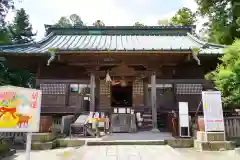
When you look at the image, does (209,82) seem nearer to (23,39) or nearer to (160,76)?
(160,76)

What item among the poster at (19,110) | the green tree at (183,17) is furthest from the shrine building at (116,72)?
the green tree at (183,17)

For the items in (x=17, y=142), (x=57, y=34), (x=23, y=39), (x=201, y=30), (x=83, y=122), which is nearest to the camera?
(x=17, y=142)

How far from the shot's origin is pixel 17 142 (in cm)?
780

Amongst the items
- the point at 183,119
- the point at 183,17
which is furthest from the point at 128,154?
the point at 183,17

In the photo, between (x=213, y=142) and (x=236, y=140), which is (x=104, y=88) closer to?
(x=213, y=142)

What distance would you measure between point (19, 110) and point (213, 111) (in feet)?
18.9

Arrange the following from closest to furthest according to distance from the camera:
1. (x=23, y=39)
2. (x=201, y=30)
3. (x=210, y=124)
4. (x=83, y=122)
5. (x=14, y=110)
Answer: (x=14, y=110)
(x=210, y=124)
(x=83, y=122)
(x=201, y=30)
(x=23, y=39)

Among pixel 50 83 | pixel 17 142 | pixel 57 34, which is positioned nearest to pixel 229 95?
pixel 17 142

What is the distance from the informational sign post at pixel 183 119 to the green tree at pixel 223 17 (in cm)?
893

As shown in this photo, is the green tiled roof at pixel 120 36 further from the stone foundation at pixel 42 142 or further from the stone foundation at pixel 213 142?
the stone foundation at pixel 213 142

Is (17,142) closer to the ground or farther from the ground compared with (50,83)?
closer to the ground

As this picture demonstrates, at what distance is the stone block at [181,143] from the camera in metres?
7.29

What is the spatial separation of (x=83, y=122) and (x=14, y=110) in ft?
16.1

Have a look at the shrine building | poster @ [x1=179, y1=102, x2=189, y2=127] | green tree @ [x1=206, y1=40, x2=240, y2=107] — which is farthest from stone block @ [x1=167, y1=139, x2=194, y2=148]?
the shrine building
